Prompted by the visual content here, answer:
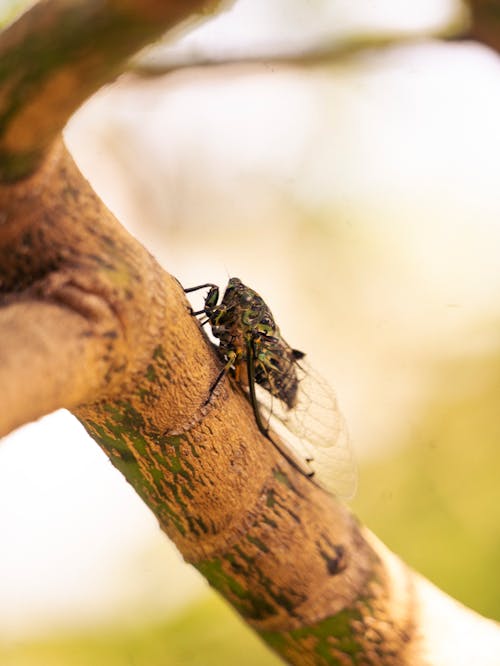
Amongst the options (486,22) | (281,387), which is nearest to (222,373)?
(281,387)

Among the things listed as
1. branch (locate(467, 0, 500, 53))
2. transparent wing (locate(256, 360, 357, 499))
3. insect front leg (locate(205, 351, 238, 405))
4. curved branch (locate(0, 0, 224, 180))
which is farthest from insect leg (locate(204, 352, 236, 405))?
branch (locate(467, 0, 500, 53))

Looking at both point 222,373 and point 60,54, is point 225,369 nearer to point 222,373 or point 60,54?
point 222,373

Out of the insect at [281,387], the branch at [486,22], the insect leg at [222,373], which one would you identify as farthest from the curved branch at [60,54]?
the branch at [486,22]

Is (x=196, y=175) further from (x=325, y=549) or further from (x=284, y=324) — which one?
(x=325, y=549)

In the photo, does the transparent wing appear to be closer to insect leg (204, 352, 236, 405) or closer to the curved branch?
insect leg (204, 352, 236, 405)

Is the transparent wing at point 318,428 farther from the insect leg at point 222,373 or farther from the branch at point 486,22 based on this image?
the branch at point 486,22

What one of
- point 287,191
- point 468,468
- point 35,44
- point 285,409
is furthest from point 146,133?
point 35,44
